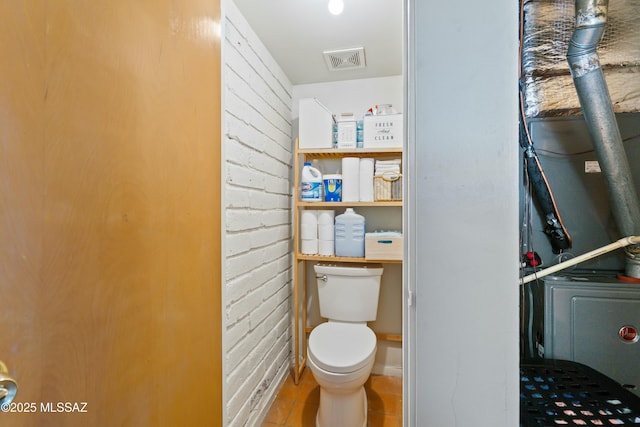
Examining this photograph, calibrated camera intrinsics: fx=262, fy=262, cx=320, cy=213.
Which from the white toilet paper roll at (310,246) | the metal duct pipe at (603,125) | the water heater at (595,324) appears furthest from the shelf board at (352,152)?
the water heater at (595,324)

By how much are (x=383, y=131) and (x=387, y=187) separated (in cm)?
38

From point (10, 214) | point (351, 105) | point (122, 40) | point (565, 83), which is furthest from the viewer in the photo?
point (351, 105)

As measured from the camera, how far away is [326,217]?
187 cm

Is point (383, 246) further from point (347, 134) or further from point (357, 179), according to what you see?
point (347, 134)

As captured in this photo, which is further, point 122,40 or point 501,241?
point 122,40

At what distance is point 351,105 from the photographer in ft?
6.80

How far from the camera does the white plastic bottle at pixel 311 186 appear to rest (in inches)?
73.7

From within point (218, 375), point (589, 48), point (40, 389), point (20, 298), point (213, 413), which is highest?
point (589, 48)

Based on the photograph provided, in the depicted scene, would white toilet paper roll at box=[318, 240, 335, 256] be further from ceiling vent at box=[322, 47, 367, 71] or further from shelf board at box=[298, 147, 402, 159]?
ceiling vent at box=[322, 47, 367, 71]

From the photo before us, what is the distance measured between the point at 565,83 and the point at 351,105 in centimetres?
127

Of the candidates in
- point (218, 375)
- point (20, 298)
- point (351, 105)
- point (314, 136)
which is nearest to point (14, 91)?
point (20, 298)

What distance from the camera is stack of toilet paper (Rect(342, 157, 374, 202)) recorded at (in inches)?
71.5

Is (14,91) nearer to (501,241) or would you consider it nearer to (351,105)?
(501,241)

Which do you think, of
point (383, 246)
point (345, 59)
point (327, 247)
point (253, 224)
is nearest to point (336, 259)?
point (327, 247)
